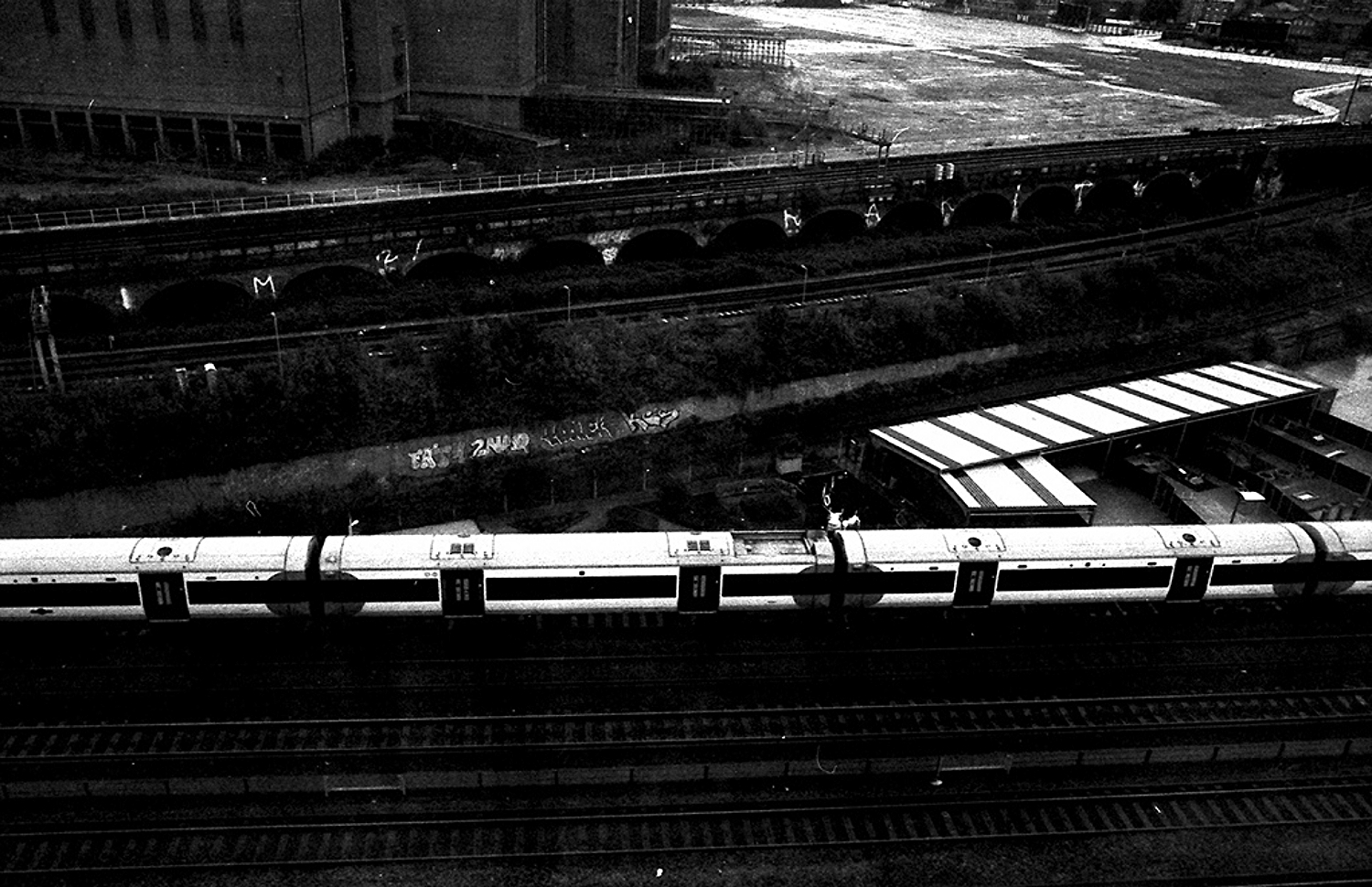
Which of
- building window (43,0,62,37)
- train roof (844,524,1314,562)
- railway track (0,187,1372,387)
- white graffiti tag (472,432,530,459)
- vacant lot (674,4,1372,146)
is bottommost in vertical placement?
white graffiti tag (472,432,530,459)

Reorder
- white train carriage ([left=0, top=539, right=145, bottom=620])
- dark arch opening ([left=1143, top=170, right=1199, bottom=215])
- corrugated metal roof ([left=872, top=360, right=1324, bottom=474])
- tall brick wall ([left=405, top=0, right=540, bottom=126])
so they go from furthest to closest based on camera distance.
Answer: tall brick wall ([left=405, top=0, right=540, bottom=126]) → dark arch opening ([left=1143, top=170, right=1199, bottom=215]) → corrugated metal roof ([left=872, top=360, right=1324, bottom=474]) → white train carriage ([left=0, top=539, right=145, bottom=620])

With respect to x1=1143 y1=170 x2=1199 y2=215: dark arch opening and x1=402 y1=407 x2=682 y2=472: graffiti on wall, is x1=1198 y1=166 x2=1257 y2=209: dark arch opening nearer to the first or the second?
x1=1143 y1=170 x2=1199 y2=215: dark arch opening

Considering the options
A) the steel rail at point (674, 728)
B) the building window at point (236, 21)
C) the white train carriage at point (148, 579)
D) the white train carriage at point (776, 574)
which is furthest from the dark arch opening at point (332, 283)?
the building window at point (236, 21)

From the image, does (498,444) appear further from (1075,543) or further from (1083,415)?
(1083,415)

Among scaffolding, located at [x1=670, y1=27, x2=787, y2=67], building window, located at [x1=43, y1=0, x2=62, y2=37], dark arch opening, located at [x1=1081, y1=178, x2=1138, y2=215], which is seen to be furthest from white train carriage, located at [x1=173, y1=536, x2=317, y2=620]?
scaffolding, located at [x1=670, y1=27, x2=787, y2=67]

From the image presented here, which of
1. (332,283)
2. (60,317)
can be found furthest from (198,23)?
(60,317)
